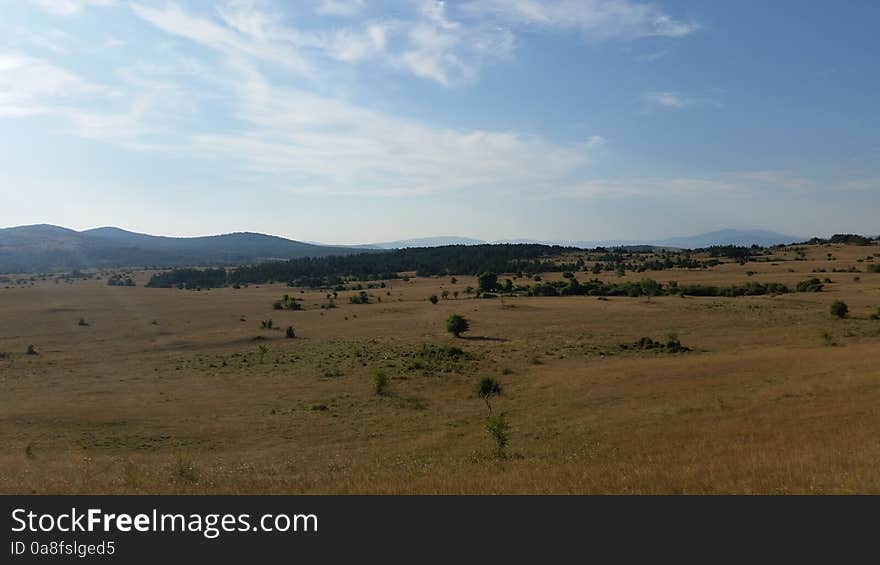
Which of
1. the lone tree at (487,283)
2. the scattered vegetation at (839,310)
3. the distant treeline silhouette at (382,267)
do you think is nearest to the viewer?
the scattered vegetation at (839,310)

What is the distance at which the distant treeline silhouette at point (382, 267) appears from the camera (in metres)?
138

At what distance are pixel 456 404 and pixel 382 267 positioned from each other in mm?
137381

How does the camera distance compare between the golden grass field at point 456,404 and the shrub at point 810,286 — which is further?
the shrub at point 810,286

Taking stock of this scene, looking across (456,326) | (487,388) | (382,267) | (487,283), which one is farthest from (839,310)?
(382,267)

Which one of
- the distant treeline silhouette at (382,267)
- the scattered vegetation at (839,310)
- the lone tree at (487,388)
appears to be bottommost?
the lone tree at (487,388)

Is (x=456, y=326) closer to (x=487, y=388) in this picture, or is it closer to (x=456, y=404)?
(x=487, y=388)

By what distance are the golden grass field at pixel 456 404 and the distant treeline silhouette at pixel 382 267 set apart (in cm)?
7253

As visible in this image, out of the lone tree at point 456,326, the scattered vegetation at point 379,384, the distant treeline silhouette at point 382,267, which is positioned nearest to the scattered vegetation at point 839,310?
the lone tree at point 456,326

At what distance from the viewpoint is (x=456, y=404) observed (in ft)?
91.5

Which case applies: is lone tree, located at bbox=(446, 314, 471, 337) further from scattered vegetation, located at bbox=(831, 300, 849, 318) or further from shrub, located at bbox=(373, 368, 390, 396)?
scattered vegetation, located at bbox=(831, 300, 849, 318)

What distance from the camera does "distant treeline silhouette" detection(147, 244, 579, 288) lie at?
13750 centimetres

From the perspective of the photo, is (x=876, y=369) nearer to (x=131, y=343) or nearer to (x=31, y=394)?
(x=31, y=394)

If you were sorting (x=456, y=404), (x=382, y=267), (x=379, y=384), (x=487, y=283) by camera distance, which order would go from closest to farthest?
(x=456, y=404) < (x=379, y=384) < (x=487, y=283) < (x=382, y=267)

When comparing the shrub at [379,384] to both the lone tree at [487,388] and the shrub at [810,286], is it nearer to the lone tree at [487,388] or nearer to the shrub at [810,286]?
the lone tree at [487,388]
